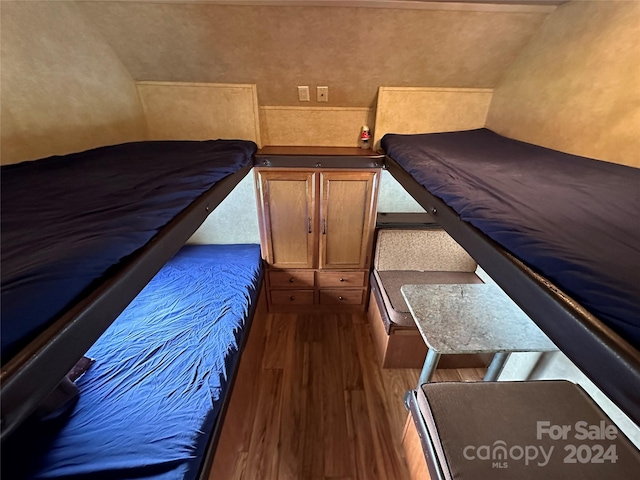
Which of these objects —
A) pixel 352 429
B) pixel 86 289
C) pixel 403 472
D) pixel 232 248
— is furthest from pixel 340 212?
pixel 86 289

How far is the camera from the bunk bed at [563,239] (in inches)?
16.6

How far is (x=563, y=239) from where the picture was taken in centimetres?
59

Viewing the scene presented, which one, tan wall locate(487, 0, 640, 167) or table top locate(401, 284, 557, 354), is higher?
tan wall locate(487, 0, 640, 167)

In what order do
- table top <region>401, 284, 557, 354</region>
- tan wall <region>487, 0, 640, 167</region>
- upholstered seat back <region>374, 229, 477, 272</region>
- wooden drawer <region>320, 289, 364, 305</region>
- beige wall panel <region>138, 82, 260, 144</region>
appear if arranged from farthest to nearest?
wooden drawer <region>320, 289, 364, 305</region>, upholstered seat back <region>374, 229, 477, 272</region>, beige wall panel <region>138, 82, 260, 144</region>, tan wall <region>487, 0, 640, 167</region>, table top <region>401, 284, 557, 354</region>

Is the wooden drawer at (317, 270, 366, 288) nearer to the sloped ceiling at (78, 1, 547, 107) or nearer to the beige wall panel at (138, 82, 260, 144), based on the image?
the beige wall panel at (138, 82, 260, 144)

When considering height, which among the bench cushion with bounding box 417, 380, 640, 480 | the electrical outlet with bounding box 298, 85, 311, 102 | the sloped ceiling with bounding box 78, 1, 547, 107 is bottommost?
the bench cushion with bounding box 417, 380, 640, 480

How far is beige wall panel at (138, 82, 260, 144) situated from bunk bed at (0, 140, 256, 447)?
96 centimetres

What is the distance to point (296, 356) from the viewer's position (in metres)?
1.93

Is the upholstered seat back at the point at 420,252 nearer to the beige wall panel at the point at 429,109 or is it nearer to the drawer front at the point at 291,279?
the drawer front at the point at 291,279

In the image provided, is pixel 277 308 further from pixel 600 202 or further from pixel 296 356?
pixel 600 202

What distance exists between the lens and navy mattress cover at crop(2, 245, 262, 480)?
0.82 m

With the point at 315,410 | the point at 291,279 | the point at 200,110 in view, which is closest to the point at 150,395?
the point at 315,410

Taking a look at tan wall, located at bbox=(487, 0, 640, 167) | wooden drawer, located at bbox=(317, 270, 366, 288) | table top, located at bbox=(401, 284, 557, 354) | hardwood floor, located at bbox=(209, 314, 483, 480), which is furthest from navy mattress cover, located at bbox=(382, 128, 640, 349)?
hardwood floor, located at bbox=(209, 314, 483, 480)

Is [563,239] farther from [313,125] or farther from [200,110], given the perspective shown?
[200,110]
